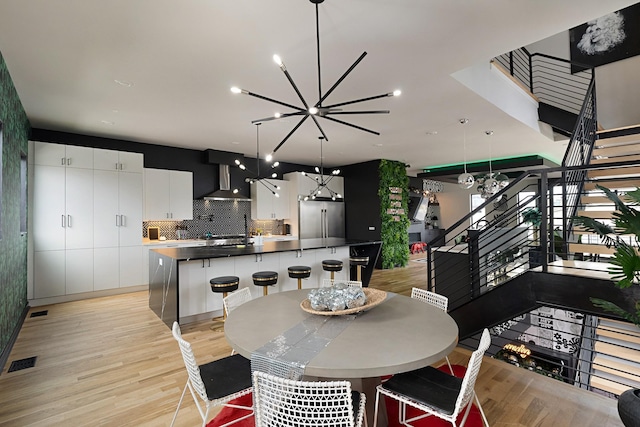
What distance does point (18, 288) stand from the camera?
13.4 feet

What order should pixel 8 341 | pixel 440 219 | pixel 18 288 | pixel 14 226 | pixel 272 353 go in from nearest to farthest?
pixel 272 353, pixel 8 341, pixel 14 226, pixel 18 288, pixel 440 219

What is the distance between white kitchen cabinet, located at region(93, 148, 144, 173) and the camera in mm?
5477

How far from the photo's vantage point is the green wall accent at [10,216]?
3125mm

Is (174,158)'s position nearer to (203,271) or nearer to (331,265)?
(203,271)

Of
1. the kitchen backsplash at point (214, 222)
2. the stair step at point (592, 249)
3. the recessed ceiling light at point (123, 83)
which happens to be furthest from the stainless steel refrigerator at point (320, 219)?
the stair step at point (592, 249)

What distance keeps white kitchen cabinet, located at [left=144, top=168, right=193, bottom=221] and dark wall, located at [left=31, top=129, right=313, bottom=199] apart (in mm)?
325

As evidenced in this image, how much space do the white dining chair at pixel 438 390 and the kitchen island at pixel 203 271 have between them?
Answer: 2.78 m

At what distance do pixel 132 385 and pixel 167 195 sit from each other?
442cm

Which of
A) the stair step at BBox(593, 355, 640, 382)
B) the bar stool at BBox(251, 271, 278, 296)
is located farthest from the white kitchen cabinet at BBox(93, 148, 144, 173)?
the stair step at BBox(593, 355, 640, 382)

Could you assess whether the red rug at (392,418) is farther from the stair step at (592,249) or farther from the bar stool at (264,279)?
the stair step at (592,249)

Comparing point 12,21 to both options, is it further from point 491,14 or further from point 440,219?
point 440,219

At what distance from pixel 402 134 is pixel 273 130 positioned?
2329 millimetres

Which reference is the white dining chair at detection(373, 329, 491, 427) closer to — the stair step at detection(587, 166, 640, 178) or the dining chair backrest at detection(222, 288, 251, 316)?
the dining chair backrest at detection(222, 288, 251, 316)

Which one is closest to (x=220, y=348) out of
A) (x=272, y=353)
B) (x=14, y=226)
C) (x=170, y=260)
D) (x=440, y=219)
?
(x=170, y=260)
